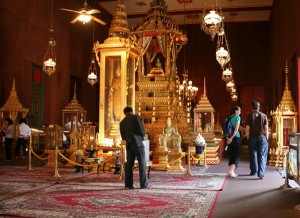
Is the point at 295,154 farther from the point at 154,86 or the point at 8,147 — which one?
the point at 8,147

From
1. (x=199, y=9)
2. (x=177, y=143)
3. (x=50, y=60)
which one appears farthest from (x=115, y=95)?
(x=199, y=9)

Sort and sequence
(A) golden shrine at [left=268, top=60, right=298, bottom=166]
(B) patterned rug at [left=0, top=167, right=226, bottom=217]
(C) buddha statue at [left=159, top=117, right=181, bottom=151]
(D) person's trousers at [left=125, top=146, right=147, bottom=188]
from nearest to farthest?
1. (B) patterned rug at [left=0, top=167, right=226, bottom=217]
2. (D) person's trousers at [left=125, top=146, right=147, bottom=188]
3. (C) buddha statue at [left=159, top=117, right=181, bottom=151]
4. (A) golden shrine at [left=268, top=60, right=298, bottom=166]

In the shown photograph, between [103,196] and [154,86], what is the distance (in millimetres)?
9194

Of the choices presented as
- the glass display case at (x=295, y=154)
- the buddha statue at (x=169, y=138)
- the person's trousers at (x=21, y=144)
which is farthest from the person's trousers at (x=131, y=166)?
the person's trousers at (x=21, y=144)

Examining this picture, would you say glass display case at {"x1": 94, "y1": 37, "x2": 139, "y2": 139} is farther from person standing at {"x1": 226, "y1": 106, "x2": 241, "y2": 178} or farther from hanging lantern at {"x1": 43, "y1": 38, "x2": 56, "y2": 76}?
hanging lantern at {"x1": 43, "y1": 38, "x2": 56, "y2": 76}

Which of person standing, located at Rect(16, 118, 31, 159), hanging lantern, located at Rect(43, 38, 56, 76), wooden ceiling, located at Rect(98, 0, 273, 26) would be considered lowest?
person standing, located at Rect(16, 118, 31, 159)

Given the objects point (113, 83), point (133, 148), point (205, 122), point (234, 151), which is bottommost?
point (234, 151)

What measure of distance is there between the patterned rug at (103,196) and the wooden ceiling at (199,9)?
14.5 metres

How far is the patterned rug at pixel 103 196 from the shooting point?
566 centimetres

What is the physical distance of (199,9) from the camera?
78.4 feet

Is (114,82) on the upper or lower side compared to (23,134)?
upper

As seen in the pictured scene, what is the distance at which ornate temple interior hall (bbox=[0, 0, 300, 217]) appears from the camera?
1005 cm

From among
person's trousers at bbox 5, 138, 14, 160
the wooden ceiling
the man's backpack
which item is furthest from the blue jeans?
the wooden ceiling

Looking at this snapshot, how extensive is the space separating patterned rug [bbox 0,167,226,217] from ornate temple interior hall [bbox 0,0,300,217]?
0.48 ft
